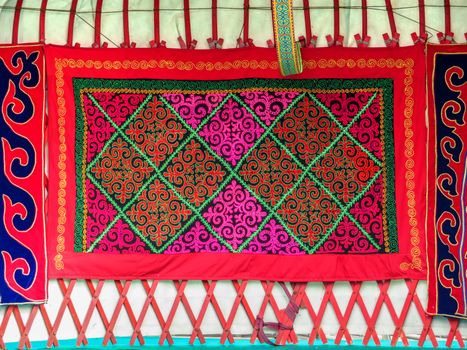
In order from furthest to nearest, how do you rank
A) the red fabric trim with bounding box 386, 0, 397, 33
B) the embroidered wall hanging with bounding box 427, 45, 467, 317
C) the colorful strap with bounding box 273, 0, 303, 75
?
the red fabric trim with bounding box 386, 0, 397, 33
the embroidered wall hanging with bounding box 427, 45, 467, 317
the colorful strap with bounding box 273, 0, 303, 75

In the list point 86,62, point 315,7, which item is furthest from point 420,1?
point 86,62

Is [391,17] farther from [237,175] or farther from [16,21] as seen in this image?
[16,21]

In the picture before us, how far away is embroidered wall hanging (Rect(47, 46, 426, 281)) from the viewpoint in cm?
405

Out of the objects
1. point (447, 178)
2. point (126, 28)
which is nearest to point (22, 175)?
point (126, 28)

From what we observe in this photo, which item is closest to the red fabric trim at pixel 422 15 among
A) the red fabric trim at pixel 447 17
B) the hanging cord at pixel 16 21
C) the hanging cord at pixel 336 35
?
the red fabric trim at pixel 447 17

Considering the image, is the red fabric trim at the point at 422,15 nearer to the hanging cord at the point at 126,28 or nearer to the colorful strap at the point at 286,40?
the colorful strap at the point at 286,40

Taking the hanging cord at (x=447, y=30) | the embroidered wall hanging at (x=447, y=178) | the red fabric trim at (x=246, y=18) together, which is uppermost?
the red fabric trim at (x=246, y=18)

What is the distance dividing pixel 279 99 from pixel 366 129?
445 mm

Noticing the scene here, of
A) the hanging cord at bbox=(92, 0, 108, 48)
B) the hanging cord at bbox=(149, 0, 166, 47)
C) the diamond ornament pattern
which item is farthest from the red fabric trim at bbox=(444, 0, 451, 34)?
the hanging cord at bbox=(92, 0, 108, 48)

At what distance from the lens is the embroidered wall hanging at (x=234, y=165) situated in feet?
13.3

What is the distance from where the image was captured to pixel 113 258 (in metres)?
4.07

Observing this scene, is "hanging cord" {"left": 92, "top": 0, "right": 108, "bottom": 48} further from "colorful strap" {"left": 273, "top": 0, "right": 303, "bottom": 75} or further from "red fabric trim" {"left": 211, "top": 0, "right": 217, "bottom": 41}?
"colorful strap" {"left": 273, "top": 0, "right": 303, "bottom": 75}

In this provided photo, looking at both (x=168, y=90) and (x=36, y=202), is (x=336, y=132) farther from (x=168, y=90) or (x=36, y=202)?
(x=36, y=202)

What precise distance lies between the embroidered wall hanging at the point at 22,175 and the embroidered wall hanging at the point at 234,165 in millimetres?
75
